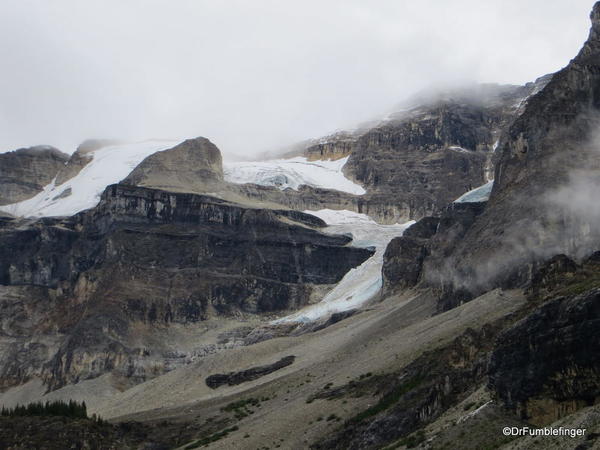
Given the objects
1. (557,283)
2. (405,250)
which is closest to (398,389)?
(557,283)

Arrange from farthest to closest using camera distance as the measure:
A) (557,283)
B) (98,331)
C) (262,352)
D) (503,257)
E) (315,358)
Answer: (98,331), (262,352), (315,358), (503,257), (557,283)

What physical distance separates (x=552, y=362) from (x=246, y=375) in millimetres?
75147

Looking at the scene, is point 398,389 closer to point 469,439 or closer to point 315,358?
point 469,439

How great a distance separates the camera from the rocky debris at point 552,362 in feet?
A: 166

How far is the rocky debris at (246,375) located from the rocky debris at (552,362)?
6672cm

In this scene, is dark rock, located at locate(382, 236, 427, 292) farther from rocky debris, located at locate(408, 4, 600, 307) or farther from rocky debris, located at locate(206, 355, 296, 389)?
rocky debris, located at locate(206, 355, 296, 389)

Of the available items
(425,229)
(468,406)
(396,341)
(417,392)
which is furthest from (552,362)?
(425,229)

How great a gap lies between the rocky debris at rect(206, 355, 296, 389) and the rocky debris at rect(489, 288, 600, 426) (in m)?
66.7

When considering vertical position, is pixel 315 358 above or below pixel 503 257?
below

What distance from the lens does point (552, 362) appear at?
5316 cm

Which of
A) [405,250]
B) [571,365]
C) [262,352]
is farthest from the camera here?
[405,250]

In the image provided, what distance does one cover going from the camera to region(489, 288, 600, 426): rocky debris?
50719mm

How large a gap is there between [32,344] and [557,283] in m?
131

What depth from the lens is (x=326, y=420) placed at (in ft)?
266
